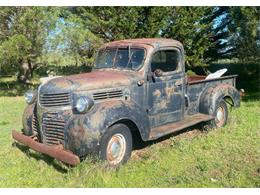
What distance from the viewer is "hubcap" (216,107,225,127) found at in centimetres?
811

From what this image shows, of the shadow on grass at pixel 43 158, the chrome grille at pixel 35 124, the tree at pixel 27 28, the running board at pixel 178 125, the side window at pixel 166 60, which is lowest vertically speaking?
the shadow on grass at pixel 43 158

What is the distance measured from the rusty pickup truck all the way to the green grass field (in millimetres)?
294

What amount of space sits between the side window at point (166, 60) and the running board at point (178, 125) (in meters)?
1.05

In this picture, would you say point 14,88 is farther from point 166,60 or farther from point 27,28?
point 166,60

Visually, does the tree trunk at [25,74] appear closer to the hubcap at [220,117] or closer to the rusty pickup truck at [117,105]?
the rusty pickup truck at [117,105]

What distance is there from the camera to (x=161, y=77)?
6.66m

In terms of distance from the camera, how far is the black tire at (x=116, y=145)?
5.41 meters

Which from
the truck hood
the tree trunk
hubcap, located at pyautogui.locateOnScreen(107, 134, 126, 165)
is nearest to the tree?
the tree trunk

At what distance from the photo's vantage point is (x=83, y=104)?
5.34 m

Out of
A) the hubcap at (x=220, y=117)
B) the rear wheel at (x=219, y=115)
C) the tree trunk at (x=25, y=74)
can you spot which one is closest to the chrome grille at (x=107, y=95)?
the rear wheel at (x=219, y=115)

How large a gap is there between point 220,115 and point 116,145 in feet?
11.2

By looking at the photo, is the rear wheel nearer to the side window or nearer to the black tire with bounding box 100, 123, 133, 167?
the side window
